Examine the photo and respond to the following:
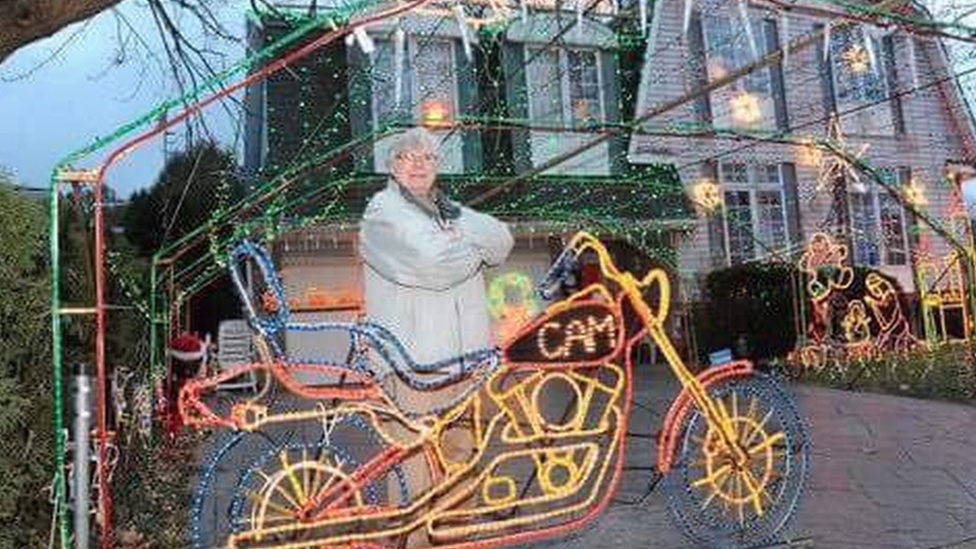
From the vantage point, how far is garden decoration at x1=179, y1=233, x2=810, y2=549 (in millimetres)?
4469

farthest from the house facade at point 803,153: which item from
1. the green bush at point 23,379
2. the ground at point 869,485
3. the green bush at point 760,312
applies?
the green bush at point 23,379

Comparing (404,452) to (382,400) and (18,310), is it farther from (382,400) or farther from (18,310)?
(18,310)

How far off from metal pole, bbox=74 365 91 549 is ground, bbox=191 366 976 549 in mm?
2319

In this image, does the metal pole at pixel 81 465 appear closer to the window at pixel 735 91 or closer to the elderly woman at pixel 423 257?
the elderly woman at pixel 423 257

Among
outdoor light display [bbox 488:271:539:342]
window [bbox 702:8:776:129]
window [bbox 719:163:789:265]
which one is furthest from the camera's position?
window [bbox 719:163:789:265]

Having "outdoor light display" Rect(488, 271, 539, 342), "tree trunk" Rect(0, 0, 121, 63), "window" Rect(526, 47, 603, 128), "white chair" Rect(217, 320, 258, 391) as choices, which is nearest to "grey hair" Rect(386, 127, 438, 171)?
Result: "tree trunk" Rect(0, 0, 121, 63)

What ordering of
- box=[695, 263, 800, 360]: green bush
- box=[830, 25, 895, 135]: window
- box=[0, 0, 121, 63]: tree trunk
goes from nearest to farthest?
box=[0, 0, 121, 63]: tree trunk
box=[695, 263, 800, 360]: green bush
box=[830, 25, 895, 135]: window

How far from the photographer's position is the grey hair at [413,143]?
A: 16.2 feet

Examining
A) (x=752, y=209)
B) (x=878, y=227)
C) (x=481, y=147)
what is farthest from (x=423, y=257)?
(x=878, y=227)

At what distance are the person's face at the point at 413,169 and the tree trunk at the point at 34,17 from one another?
1426 mm

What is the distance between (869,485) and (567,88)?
11.1 metres

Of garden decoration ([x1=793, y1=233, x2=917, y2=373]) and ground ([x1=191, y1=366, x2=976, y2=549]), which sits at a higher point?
garden decoration ([x1=793, y1=233, x2=917, y2=373])

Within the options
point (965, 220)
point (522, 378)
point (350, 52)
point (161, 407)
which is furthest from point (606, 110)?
point (522, 378)

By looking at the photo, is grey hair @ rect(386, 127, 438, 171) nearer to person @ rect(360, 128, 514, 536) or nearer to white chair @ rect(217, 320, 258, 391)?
person @ rect(360, 128, 514, 536)
